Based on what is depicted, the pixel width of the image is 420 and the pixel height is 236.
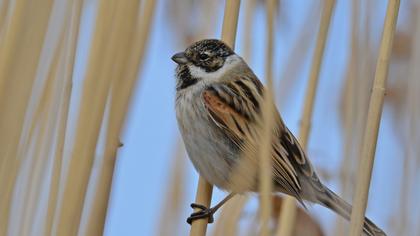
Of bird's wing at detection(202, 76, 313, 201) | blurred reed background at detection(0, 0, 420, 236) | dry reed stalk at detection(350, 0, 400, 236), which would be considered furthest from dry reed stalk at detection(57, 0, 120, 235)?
bird's wing at detection(202, 76, 313, 201)

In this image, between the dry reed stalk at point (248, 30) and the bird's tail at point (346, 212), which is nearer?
A: the bird's tail at point (346, 212)

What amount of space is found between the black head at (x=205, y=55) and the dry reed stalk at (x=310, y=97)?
721mm

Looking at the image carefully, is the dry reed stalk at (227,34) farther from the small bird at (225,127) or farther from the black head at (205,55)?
the black head at (205,55)

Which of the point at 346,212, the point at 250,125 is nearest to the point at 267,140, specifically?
the point at 346,212

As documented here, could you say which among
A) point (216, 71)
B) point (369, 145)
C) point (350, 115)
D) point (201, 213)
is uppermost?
point (216, 71)

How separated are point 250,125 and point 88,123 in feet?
3.43

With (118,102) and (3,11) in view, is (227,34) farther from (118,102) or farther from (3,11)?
(3,11)

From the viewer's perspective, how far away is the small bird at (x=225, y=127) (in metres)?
2.56

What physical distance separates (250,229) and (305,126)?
0.46 m

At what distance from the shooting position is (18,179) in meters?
1.61

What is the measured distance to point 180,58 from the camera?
9.16ft

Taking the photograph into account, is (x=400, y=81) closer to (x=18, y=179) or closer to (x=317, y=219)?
(x=317, y=219)

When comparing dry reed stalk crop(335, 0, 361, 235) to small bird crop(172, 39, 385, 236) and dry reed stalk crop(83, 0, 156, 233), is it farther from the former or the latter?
dry reed stalk crop(83, 0, 156, 233)

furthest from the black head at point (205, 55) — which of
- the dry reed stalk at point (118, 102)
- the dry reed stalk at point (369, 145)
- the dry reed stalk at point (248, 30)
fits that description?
the dry reed stalk at point (369, 145)
